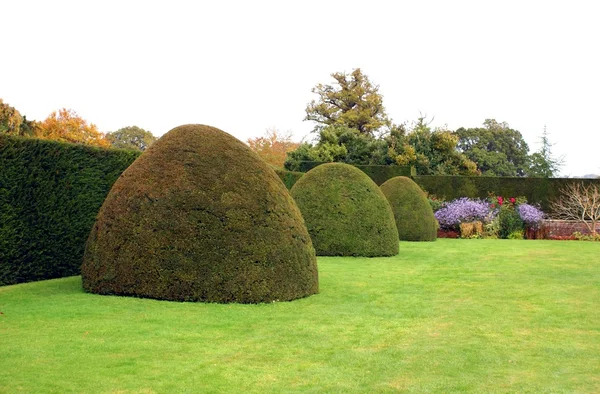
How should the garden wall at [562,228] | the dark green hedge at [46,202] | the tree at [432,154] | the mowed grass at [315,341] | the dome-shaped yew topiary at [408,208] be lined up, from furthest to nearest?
1. the tree at [432,154]
2. the garden wall at [562,228]
3. the dome-shaped yew topiary at [408,208]
4. the dark green hedge at [46,202]
5. the mowed grass at [315,341]

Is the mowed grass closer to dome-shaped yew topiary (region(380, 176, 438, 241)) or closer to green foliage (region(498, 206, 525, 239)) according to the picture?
dome-shaped yew topiary (region(380, 176, 438, 241))

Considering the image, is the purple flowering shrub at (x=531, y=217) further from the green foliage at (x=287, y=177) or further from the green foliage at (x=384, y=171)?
the green foliage at (x=287, y=177)

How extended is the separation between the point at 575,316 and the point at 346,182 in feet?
28.1

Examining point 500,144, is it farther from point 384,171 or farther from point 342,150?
point 384,171

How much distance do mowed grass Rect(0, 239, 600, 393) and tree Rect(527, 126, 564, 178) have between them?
3286 centimetres

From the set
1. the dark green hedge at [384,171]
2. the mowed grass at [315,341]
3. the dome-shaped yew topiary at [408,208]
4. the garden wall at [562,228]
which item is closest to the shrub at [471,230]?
the garden wall at [562,228]

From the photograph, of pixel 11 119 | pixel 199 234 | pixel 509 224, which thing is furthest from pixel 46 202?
pixel 11 119

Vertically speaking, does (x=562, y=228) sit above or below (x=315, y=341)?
above

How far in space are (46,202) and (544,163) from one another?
1473 inches

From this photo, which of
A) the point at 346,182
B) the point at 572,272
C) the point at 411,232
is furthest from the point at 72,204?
the point at 411,232

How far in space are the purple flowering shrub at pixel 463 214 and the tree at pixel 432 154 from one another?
36.5 ft

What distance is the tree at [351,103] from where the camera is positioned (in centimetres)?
5259

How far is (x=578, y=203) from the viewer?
2916 centimetres

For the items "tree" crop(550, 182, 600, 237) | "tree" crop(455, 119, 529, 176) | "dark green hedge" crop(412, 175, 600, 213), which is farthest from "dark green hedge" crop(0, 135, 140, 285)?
"tree" crop(455, 119, 529, 176)
